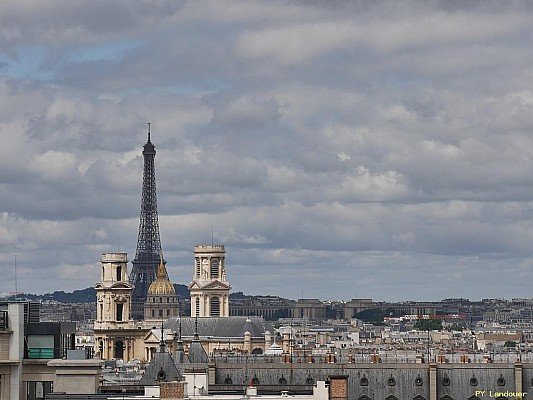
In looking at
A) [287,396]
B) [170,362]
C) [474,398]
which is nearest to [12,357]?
[287,396]

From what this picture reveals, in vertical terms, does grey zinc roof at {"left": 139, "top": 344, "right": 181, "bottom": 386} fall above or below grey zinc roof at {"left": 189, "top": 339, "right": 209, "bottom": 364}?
below

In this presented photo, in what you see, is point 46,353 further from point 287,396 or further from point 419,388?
point 419,388

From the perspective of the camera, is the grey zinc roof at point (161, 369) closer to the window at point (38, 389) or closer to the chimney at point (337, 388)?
the chimney at point (337, 388)

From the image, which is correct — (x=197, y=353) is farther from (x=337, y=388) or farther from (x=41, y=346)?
(x=41, y=346)

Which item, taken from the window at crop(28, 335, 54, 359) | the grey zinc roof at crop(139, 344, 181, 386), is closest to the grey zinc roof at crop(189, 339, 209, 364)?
the grey zinc roof at crop(139, 344, 181, 386)

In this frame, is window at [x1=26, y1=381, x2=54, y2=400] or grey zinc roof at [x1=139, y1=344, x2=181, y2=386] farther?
grey zinc roof at [x1=139, y1=344, x2=181, y2=386]

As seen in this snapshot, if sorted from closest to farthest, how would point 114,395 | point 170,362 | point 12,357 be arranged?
point 12,357, point 114,395, point 170,362

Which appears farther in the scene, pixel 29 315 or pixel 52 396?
pixel 29 315

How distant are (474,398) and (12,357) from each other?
6111cm

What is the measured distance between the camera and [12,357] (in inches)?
2387

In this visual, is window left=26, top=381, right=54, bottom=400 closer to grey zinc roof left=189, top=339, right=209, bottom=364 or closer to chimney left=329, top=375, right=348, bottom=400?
chimney left=329, top=375, right=348, bottom=400

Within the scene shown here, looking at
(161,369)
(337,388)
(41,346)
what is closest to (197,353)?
(161,369)

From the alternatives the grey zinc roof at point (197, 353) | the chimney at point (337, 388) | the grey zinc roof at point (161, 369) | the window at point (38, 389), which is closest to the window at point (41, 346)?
the window at point (38, 389)

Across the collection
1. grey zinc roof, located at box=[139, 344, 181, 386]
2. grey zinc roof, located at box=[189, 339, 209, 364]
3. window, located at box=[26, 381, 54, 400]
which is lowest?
window, located at box=[26, 381, 54, 400]
